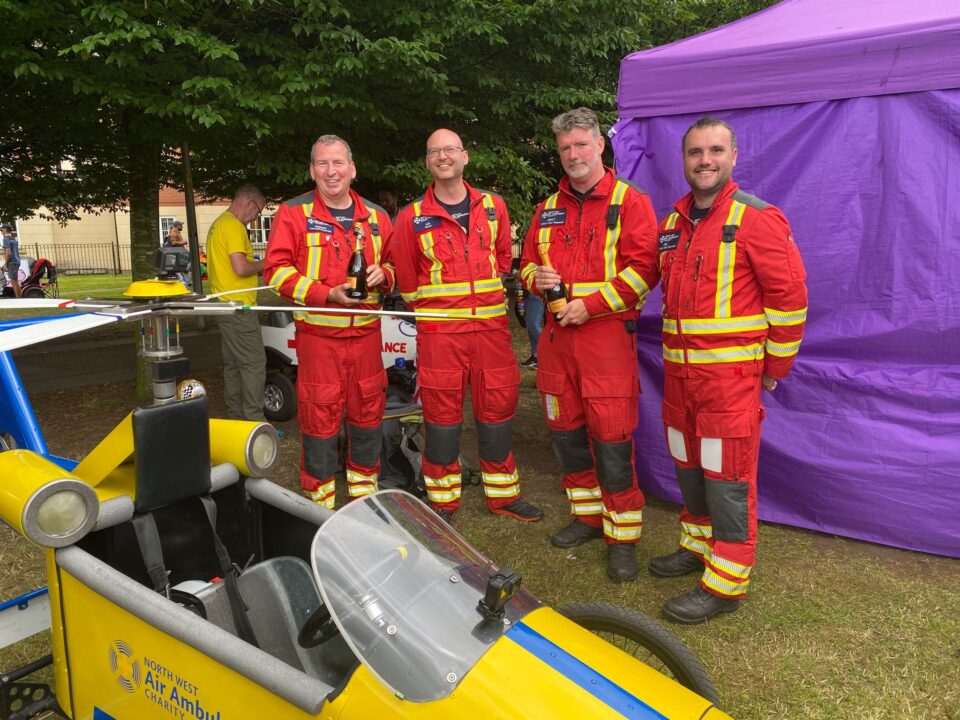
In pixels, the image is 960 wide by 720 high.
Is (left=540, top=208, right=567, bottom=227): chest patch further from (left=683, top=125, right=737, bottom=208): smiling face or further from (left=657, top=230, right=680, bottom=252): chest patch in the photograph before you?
(left=683, top=125, right=737, bottom=208): smiling face

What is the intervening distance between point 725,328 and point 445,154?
1.73m

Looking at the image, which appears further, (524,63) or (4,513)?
(524,63)

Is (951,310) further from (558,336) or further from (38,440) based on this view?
(38,440)

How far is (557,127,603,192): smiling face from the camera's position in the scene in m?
3.58

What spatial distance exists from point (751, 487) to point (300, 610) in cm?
198

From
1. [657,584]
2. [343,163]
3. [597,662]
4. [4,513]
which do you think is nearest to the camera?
[597,662]

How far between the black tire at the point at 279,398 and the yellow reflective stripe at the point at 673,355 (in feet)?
13.1

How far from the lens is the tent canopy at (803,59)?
138 inches

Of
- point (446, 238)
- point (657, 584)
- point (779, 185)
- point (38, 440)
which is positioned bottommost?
point (657, 584)

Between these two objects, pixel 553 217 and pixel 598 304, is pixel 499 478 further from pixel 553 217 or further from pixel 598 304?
pixel 553 217

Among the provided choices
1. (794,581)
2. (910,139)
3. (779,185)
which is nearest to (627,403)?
(794,581)

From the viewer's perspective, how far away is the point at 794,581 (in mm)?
3623

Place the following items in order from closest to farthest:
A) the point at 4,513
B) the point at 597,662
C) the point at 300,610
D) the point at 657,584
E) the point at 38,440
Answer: the point at 597,662
the point at 4,513
the point at 300,610
the point at 38,440
the point at 657,584

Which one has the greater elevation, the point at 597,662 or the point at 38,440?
the point at 38,440
